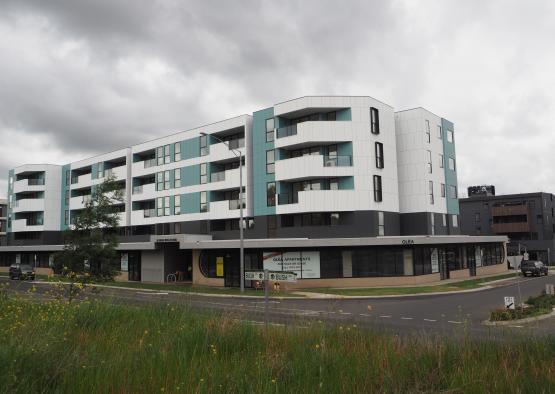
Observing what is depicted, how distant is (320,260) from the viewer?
124 feet

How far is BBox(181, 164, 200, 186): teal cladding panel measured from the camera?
5078 centimetres

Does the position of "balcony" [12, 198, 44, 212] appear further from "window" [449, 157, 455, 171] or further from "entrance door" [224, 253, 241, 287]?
"window" [449, 157, 455, 171]

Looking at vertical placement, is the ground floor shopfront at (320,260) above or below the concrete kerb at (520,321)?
above

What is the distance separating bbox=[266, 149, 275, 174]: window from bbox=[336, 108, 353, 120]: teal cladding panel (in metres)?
7.25

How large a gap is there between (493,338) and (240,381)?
182 inches

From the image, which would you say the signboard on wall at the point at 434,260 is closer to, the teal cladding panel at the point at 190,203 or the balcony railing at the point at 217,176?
the balcony railing at the point at 217,176

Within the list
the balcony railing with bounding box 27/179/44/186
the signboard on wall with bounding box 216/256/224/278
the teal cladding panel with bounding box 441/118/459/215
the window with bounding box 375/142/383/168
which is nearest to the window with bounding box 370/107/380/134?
the window with bounding box 375/142/383/168

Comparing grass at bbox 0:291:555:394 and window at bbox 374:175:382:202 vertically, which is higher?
window at bbox 374:175:382:202

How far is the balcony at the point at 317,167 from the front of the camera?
41.1 m

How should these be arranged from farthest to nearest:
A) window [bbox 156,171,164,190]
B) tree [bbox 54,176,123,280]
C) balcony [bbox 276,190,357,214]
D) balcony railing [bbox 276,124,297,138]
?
window [bbox 156,171,164,190] < balcony railing [bbox 276,124,297,138] < balcony [bbox 276,190,357,214] < tree [bbox 54,176,123,280]

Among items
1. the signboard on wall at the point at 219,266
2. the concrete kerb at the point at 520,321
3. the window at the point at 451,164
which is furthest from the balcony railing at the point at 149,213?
the concrete kerb at the point at 520,321

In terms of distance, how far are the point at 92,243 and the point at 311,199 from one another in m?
21.6

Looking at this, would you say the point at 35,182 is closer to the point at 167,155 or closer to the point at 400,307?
the point at 167,155

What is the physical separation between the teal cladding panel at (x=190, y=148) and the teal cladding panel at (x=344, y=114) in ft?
55.5
